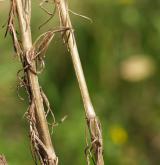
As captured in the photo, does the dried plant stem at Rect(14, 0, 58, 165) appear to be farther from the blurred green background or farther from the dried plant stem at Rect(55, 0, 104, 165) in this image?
the blurred green background

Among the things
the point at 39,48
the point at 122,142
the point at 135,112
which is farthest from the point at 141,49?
the point at 39,48

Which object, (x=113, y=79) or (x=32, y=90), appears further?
(x=113, y=79)

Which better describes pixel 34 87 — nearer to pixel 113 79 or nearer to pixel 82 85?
pixel 82 85

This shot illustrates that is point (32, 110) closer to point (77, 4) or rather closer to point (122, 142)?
point (122, 142)

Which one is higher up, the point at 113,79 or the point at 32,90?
the point at 32,90

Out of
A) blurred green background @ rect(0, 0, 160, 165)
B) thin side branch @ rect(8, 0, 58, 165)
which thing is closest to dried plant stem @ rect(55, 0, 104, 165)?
thin side branch @ rect(8, 0, 58, 165)

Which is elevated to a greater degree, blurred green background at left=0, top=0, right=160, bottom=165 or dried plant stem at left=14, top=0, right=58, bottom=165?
dried plant stem at left=14, top=0, right=58, bottom=165

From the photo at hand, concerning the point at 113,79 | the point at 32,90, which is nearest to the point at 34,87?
the point at 32,90
